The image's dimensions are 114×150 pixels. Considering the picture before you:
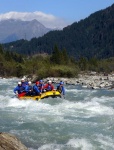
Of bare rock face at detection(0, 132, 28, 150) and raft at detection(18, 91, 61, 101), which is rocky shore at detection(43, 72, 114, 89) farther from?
bare rock face at detection(0, 132, 28, 150)

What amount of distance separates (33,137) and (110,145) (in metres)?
3.55

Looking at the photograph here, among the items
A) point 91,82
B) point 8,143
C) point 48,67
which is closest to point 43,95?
point 8,143

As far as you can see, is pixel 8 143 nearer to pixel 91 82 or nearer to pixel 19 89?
pixel 19 89

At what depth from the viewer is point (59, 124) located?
18.3m

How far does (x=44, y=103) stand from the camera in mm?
26438

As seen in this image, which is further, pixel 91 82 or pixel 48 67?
pixel 48 67

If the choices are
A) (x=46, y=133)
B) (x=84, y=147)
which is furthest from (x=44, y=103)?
(x=84, y=147)

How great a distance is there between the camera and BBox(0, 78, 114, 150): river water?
48.1ft

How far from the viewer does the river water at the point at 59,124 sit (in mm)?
14664

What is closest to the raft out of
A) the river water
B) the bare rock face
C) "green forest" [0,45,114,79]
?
the river water

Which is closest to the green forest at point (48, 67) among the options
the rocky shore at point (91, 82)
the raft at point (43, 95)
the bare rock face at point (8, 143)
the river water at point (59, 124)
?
the rocky shore at point (91, 82)

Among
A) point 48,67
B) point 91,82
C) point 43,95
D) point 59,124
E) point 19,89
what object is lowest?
point 91,82

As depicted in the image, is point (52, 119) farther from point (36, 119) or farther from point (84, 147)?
point (84, 147)

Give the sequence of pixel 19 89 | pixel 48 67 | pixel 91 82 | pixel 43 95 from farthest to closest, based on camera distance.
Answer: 1. pixel 48 67
2. pixel 91 82
3. pixel 19 89
4. pixel 43 95
